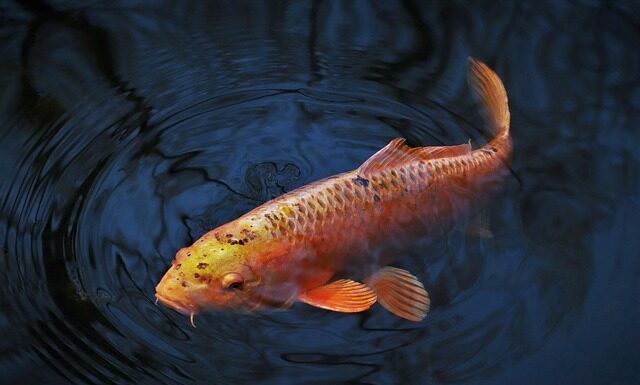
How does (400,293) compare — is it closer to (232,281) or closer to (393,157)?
(393,157)

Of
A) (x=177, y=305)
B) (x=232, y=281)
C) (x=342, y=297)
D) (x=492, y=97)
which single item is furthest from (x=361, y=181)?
(x=492, y=97)

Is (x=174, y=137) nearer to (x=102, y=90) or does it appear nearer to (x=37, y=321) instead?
(x=102, y=90)

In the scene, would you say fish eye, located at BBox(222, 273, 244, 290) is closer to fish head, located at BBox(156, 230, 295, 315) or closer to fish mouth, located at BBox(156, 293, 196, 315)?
fish head, located at BBox(156, 230, 295, 315)

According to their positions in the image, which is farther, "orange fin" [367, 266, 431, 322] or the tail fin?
the tail fin

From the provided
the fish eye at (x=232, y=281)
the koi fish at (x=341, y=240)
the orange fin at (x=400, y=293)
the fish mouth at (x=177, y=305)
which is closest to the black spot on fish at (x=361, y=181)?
the koi fish at (x=341, y=240)

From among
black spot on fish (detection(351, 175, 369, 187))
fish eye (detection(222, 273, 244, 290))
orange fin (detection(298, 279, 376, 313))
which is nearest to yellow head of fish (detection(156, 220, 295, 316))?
fish eye (detection(222, 273, 244, 290))

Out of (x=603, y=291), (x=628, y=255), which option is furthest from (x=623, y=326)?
(x=628, y=255)

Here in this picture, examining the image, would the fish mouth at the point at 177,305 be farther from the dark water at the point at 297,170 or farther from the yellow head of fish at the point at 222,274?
the dark water at the point at 297,170
